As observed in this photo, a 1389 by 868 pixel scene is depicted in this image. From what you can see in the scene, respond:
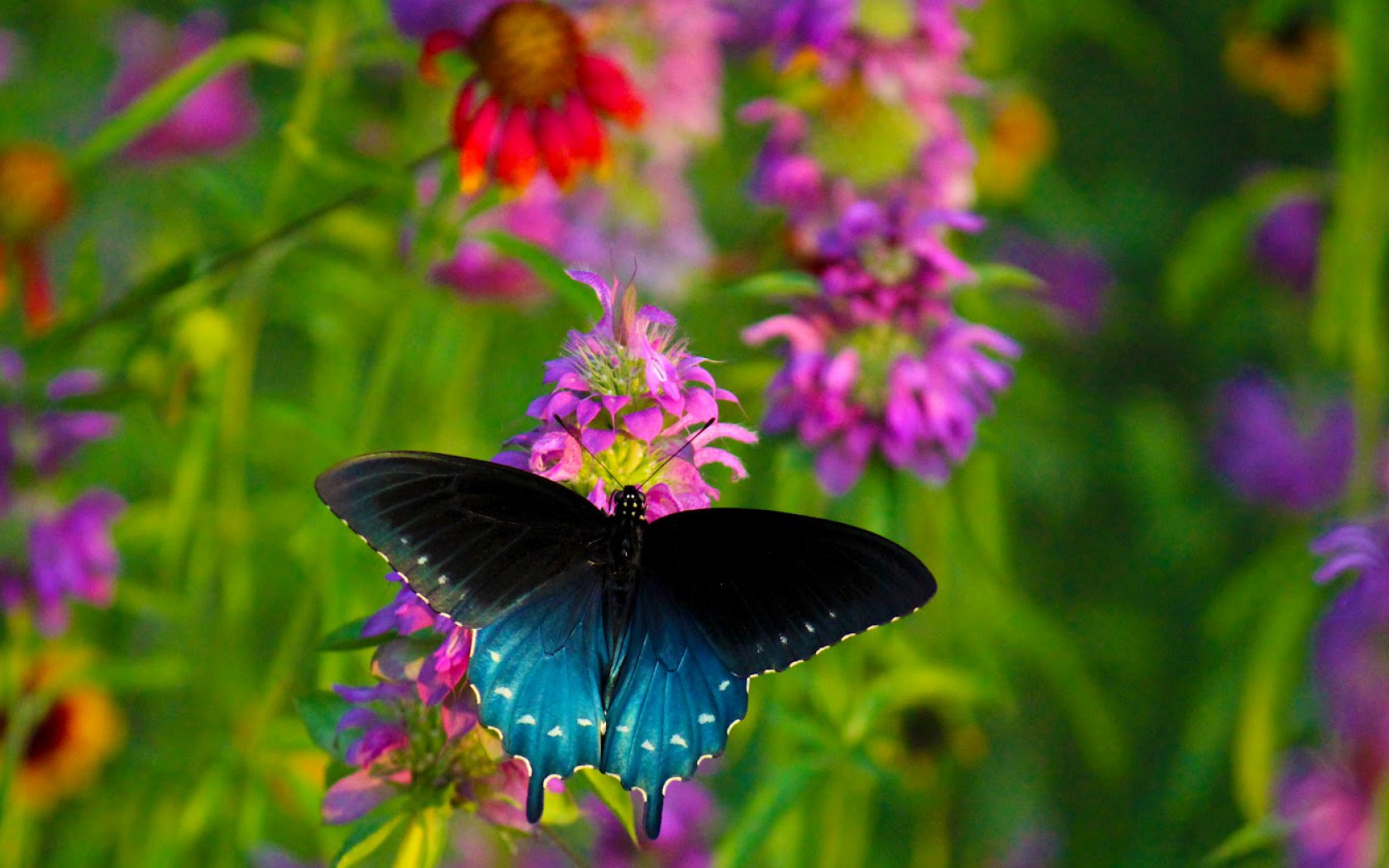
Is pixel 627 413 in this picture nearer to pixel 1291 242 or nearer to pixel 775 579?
pixel 775 579

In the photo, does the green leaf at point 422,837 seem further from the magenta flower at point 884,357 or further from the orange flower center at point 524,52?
the orange flower center at point 524,52

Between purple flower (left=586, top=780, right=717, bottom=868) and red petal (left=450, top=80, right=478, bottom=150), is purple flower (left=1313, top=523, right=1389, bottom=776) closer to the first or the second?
purple flower (left=586, top=780, right=717, bottom=868)

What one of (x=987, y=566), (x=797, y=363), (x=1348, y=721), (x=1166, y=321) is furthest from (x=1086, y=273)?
(x=797, y=363)

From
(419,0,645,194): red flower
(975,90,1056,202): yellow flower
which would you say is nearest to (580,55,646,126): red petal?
(419,0,645,194): red flower

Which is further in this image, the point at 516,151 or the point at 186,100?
the point at 186,100

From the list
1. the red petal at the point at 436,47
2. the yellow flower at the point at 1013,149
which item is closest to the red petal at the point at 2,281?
the red petal at the point at 436,47

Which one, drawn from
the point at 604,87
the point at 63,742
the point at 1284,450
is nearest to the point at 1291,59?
the point at 1284,450

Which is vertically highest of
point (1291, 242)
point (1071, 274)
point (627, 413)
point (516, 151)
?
point (1071, 274)
